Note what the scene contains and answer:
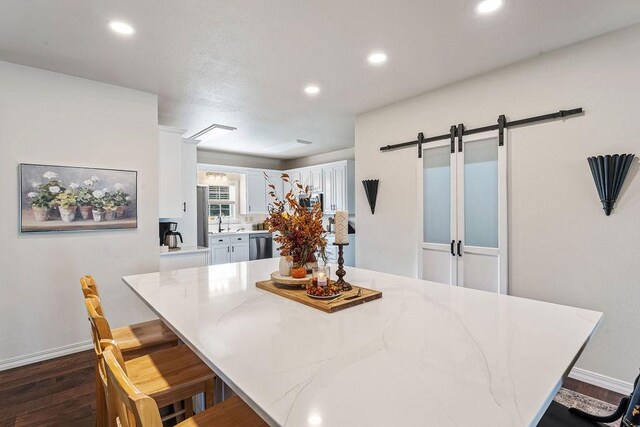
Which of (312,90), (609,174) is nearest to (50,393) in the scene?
(312,90)

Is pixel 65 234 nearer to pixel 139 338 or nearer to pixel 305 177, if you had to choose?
pixel 139 338

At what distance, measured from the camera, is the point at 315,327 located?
1.35m

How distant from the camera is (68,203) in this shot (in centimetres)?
303

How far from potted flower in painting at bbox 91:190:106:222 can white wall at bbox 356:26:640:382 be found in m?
3.64

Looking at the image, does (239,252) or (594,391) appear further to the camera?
(239,252)

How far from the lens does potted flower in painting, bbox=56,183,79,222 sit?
2992 millimetres

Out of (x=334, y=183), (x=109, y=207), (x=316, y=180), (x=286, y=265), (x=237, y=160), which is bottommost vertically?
(x=286, y=265)

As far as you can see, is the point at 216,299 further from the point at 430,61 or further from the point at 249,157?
the point at 249,157

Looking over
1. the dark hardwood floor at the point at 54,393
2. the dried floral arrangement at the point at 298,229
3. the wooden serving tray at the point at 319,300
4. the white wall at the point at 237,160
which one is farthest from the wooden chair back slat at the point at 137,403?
the white wall at the point at 237,160

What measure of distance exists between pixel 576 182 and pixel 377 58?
1881mm

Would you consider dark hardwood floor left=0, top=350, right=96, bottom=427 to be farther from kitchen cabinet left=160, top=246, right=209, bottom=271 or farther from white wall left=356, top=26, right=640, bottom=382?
white wall left=356, top=26, right=640, bottom=382

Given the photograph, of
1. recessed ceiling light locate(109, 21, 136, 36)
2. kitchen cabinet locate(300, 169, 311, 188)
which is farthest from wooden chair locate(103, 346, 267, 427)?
kitchen cabinet locate(300, 169, 311, 188)

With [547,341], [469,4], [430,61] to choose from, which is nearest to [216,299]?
[547,341]

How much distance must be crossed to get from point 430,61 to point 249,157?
5368mm
